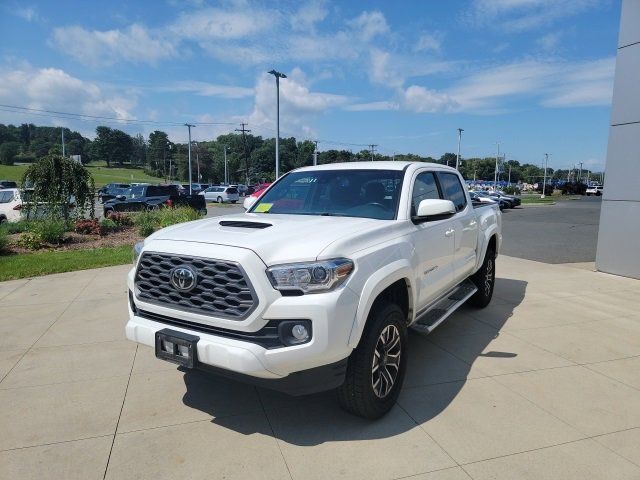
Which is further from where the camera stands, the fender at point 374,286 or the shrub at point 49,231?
the shrub at point 49,231

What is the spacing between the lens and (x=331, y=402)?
348 cm

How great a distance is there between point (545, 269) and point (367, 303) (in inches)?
300

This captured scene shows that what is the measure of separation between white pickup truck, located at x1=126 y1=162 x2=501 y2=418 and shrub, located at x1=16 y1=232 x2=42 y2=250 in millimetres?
9001

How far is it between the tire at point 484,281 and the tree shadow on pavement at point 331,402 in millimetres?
1140

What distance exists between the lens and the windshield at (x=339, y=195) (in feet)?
12.6

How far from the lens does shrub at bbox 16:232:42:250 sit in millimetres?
10570

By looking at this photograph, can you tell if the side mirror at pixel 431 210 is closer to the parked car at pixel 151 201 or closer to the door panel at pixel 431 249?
the door panel at pixel 431 249

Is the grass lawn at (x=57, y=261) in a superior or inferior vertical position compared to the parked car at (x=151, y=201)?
inferior

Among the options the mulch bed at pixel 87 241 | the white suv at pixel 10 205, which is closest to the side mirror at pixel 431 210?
the mulch bed at pixel 87 241

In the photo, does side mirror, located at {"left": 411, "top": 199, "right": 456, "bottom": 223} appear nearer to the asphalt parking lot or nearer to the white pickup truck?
the white pickup truck

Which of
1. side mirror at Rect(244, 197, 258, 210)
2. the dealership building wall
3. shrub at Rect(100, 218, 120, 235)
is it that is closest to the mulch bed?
shrub at Rect(100, 218, 120, 235)

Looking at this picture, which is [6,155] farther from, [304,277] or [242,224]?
[304,277]

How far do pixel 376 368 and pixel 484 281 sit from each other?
11.2ft

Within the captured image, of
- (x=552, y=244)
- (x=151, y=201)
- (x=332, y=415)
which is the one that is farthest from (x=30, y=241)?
(x=552, y=244)
